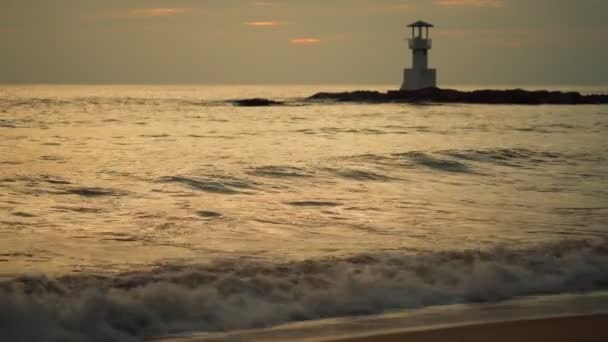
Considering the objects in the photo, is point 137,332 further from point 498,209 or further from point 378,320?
point 498,209

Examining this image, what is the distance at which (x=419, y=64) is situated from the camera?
63.4m

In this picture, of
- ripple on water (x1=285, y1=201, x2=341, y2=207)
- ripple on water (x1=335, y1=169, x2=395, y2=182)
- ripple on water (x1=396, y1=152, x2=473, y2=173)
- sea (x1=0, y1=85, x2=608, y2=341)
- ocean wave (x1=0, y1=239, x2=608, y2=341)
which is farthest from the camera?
ripple on water (x1=396, y1=152, x2=473, y2=173)

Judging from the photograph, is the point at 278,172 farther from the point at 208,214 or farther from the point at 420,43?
the point at 420,43

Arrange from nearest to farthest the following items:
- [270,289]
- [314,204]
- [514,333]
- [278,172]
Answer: [514,333], [270,289], [314,204], [278,172]

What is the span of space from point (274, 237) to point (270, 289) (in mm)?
2354

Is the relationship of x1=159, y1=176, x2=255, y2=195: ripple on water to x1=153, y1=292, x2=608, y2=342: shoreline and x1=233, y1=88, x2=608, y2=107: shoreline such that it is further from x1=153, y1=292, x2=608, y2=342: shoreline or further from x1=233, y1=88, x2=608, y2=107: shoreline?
x1=233, y1=88, x2=608, y2=107: shoreline

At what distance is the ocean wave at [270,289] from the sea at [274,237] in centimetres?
2

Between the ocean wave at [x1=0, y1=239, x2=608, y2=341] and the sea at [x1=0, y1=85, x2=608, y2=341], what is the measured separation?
0.02 meters

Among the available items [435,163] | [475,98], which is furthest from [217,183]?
[475,98]

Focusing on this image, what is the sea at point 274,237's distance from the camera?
5.55 m

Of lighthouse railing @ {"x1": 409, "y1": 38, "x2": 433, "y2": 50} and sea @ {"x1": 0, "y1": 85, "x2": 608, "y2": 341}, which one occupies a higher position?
lighthouse railing @ {"x1": 409, "y1": 38, "x2": 433, "y2": 50}

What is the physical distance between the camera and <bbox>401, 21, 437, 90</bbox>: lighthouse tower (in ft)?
199

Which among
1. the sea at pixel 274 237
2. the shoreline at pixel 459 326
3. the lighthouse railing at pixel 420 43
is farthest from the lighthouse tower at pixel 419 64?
the shoreline at pixel 459 326

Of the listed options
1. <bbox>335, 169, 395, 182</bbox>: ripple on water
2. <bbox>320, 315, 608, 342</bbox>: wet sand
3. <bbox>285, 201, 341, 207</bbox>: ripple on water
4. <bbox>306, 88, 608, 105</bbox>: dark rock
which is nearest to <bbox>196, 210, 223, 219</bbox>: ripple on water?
<bbox>285, 201, 341, 207</bbox>: ripple on water
